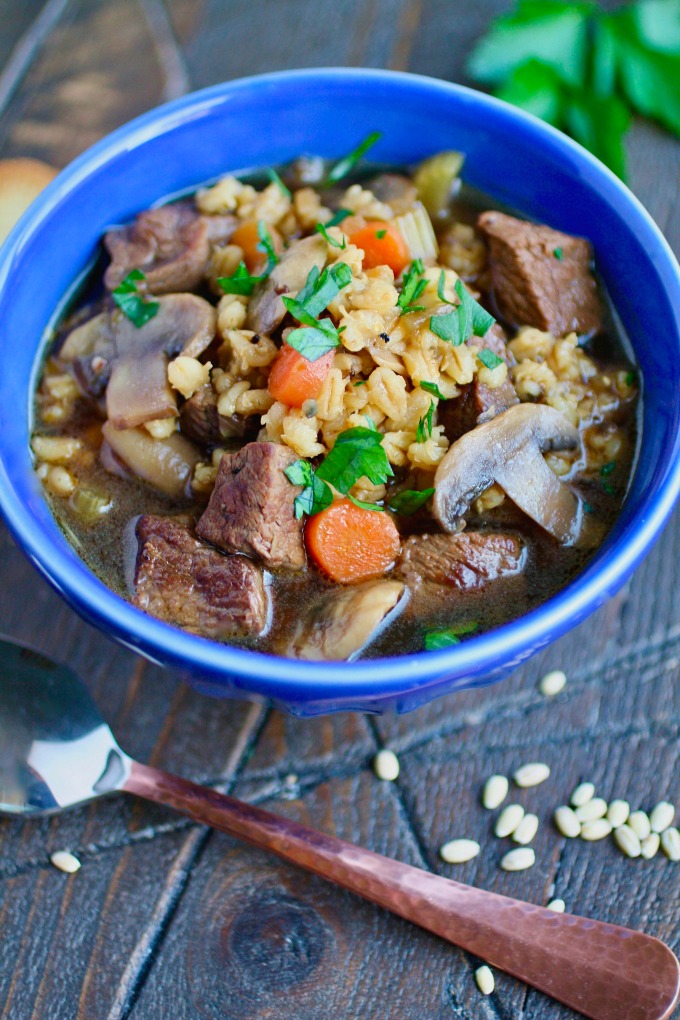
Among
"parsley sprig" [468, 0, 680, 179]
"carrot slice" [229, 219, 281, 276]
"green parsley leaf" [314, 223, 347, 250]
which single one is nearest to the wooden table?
"carrot slice" [229, 219, 281, 276]

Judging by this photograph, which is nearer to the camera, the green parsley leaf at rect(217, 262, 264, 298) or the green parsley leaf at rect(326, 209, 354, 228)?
the green parsley leaf at rect(217, 262, 264, 298)

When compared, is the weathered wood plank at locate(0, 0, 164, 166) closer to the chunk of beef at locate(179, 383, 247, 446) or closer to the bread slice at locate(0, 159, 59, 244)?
the bread slice at locate(0, 159, 59, 244)

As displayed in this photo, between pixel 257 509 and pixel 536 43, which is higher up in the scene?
pixel 536 43

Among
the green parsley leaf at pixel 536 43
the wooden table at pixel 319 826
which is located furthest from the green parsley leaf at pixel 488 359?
the green parsley leaf at pixel 536 43

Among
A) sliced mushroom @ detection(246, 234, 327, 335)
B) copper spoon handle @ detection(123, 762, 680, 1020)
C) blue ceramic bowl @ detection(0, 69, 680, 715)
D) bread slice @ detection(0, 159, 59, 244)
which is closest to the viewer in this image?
blue ceramic bowl @ detection(0, 69, 680, 715)

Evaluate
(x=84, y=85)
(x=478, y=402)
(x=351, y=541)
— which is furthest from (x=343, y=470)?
(x=84, y=85)

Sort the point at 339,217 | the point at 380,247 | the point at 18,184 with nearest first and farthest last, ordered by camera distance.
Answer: the point at 380,247, the point at 339,217, the point at 18,184

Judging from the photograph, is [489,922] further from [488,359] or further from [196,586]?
[488,359]

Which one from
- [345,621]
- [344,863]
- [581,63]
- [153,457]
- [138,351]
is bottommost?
[344,863]
